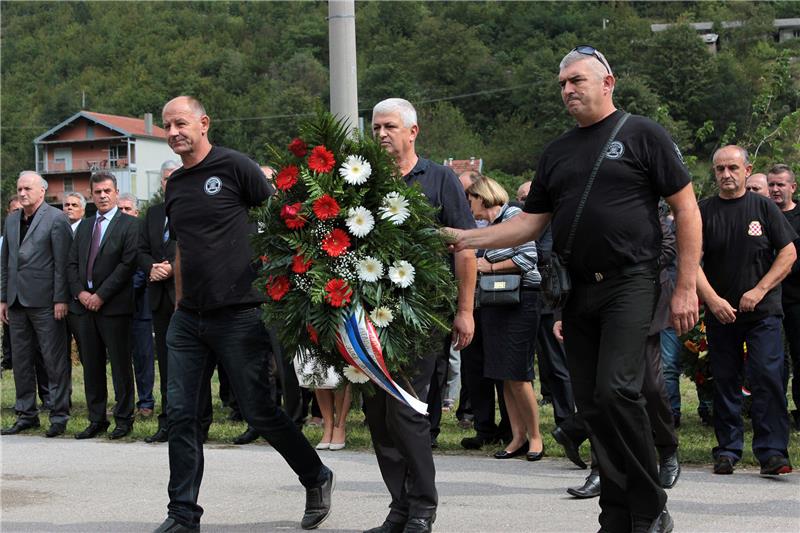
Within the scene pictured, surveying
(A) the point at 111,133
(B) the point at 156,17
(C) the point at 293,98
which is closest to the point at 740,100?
(C) the point at 293,98

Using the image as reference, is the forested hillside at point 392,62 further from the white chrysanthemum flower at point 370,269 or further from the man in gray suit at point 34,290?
the white chrysanthemum flower at point 370,269

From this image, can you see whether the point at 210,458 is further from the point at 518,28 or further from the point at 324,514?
the point at 518,28

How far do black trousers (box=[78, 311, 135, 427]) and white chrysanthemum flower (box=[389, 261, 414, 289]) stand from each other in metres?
5.98

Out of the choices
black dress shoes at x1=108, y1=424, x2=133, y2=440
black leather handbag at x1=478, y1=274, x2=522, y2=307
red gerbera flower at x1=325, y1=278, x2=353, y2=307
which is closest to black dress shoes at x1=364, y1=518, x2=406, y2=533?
red gerbera flower at x1=325, y1=278, x2=353, y2=307

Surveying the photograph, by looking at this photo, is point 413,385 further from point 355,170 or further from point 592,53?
point 592,53

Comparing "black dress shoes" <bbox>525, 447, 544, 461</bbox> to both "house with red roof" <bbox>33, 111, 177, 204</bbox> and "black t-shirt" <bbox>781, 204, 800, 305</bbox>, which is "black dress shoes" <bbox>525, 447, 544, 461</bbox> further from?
"house with red roof" <bbox>33, 111, 177, 204</bbox>

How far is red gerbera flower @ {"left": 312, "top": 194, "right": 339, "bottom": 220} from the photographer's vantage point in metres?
5.67

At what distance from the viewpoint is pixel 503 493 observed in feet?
23.9

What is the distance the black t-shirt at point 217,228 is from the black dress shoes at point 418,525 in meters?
1.53

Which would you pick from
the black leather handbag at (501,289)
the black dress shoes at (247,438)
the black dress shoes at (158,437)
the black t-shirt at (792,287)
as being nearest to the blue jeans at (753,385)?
the black t-shirt at (792,287)

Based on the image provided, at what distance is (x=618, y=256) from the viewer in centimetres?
545

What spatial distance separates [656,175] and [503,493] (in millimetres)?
2728

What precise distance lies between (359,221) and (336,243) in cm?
16

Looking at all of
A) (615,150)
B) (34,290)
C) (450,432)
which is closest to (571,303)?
(615,150)
